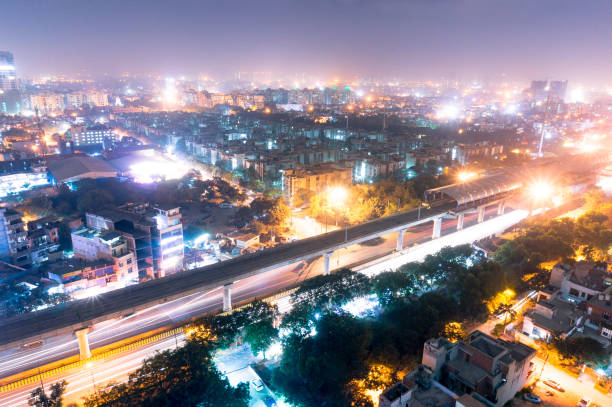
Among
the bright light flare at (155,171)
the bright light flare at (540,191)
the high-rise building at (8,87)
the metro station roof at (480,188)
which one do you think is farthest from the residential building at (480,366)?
the high-rise building at (8,87)

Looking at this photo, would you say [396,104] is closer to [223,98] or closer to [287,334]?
[223,98]

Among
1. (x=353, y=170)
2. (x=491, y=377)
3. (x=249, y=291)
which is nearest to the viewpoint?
(x=491, y=377)

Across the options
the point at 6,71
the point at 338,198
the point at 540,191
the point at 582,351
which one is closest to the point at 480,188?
the point at 540,191

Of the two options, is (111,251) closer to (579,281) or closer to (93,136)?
(579,281)

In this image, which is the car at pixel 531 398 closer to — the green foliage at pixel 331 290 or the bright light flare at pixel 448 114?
the green foliage at pixel 331 290

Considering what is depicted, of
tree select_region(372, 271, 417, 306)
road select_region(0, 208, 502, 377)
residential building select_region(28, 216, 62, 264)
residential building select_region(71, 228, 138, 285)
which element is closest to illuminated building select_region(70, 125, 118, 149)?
residential building select_region(28, 216, 62, 264)

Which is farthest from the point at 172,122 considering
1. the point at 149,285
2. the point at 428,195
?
the point at 149,285
